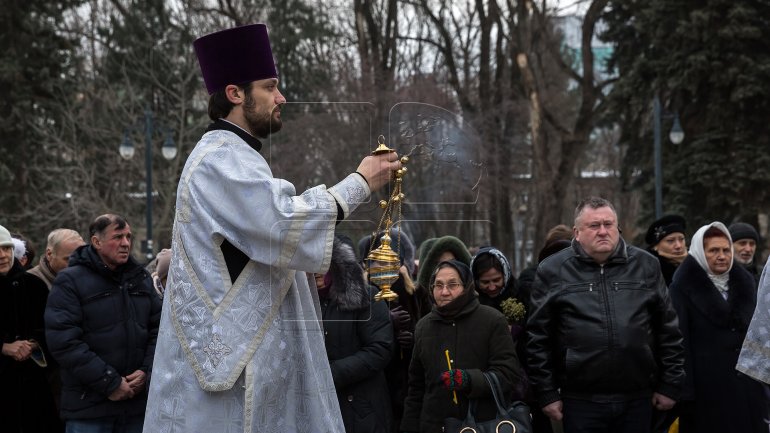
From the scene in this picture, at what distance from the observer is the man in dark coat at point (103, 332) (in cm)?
726

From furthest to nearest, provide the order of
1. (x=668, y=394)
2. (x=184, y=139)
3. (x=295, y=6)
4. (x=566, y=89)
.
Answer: (x=566, y=89)
(x=295, y=6)
(x=184, y=139)
(x=668, y=394)

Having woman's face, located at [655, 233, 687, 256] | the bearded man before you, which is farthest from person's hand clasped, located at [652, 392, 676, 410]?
the bearded man

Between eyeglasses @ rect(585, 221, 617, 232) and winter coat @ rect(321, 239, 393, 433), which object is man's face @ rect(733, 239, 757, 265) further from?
winter coat @ rect(321, 239, 393, 433)

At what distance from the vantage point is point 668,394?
22.9ft

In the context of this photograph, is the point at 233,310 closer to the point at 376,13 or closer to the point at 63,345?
the point at 63,345

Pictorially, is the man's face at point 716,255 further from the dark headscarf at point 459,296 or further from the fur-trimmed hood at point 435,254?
the dark headscarf at point 459,296

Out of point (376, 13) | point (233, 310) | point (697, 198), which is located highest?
point (376, 13)

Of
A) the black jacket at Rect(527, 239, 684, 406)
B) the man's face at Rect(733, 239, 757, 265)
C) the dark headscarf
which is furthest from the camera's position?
the man's face at Rect(733, 239, 757, 265)

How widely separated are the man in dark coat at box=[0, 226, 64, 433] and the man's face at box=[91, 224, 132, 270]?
1.00m

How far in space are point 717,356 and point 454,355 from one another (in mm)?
2073

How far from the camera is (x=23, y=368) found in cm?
818

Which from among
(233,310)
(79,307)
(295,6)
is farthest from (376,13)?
(233,310)

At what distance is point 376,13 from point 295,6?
3.05 metres

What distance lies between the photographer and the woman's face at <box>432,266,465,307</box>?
23.9ft
